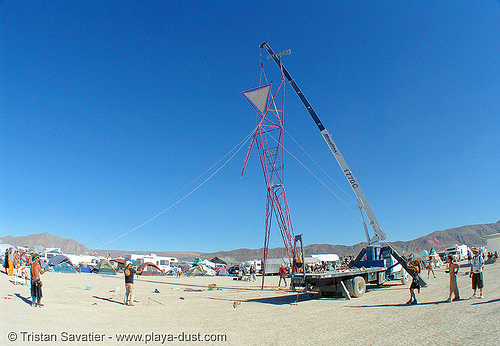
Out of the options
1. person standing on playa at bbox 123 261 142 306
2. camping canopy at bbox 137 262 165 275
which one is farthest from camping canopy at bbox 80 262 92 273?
person standing on playa at bbox 123 261 142 306

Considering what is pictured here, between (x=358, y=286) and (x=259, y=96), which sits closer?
(x=358, y=286)

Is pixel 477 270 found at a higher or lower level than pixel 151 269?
higher

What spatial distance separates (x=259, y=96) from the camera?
2078 centimetres

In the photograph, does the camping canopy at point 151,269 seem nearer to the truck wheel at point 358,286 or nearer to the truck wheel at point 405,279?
the truck wheel at point 405,279

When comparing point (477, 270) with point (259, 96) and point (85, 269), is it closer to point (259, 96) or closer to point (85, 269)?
point (259, 96)

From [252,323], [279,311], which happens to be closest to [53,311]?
[252,323]

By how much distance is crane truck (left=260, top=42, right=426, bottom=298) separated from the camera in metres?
13.3

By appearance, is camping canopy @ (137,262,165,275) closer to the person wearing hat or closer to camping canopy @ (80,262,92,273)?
camping canopy @ (80,262,92,273)

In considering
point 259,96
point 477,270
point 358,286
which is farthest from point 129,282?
point 259,96

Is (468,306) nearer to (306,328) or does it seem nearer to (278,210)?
(306,328)

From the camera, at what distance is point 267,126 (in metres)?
20.9

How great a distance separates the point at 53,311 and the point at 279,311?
6.86m

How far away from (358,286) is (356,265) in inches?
178

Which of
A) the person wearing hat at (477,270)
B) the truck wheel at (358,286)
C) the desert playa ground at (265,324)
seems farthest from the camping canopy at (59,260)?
the person wearing hat at (477,270)
